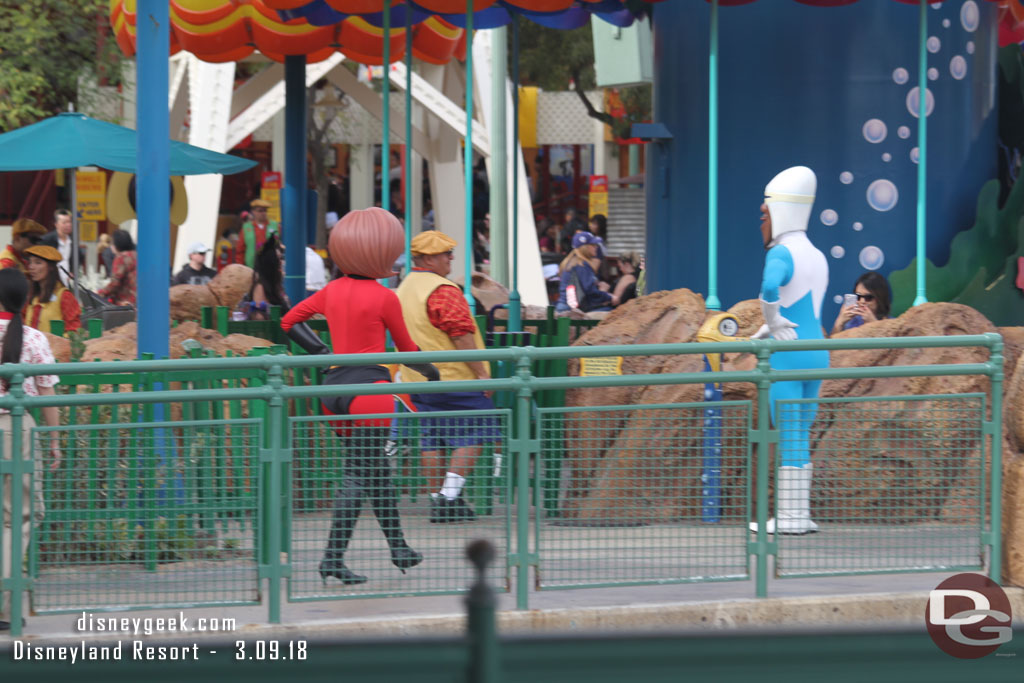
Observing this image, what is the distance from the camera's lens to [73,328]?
31.6 feet

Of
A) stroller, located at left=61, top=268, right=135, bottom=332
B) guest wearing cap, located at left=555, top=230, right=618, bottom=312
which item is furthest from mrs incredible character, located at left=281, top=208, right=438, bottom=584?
guest wearing cap, located at left=555, top=230, right=618, bottom=312

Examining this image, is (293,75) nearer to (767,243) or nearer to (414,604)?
(767,243)

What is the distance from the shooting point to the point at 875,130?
10.2 m

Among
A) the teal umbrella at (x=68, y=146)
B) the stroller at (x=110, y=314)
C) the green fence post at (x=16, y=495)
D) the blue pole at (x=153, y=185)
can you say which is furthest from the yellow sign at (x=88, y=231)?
the green fence post at (x=16, y=495)

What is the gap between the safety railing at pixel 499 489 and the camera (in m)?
5.87

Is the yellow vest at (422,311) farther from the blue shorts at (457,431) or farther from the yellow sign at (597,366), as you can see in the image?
the blue shorts at (457,431)

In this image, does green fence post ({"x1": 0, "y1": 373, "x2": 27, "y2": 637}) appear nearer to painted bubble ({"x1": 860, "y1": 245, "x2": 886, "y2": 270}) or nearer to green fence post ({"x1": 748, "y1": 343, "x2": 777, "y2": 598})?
green fence post ({"x1": 748, "y1": 343, "x2": 777, "y2": 598})

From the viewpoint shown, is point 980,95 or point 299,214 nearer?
point 980,95

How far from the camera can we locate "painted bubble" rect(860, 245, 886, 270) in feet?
33.4

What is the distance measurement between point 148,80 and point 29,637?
127 inches

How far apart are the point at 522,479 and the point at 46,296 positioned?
15.2ft

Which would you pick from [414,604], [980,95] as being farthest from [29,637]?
[980,95]

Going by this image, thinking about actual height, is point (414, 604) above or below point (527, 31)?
below

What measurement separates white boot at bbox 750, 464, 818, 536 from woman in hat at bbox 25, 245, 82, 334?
4.95 metres
